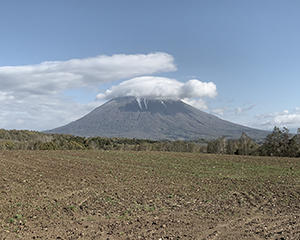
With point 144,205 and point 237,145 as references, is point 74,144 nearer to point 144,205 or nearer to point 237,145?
point 237,145

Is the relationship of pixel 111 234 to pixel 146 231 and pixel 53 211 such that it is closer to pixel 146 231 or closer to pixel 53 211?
pixel 146 231

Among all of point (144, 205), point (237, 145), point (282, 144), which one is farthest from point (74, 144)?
point (144, 205)

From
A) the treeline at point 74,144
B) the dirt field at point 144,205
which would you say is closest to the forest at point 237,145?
the treeline at point 74,144

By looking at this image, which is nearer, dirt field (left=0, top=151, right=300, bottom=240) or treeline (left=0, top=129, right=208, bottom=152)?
dirt field (left=0, top=151, right=300, bottom=240)

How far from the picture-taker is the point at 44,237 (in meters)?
7.08

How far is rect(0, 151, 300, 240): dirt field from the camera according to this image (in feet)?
25.0

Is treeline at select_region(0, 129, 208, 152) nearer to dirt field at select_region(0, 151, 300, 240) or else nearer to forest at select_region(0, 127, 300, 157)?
forest at select_region(0, 127, 300, 157)

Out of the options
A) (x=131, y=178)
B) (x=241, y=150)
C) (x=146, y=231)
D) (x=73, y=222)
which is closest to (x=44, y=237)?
(x=73, y=222)

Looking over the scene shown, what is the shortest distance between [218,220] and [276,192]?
5412 mm

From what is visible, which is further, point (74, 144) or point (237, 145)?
point (237, 145)

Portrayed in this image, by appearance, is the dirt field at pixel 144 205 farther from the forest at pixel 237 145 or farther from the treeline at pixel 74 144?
the treeline at pixel 74 144

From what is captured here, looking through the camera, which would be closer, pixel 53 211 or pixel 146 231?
pixel 146 231

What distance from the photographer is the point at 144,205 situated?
10.1m

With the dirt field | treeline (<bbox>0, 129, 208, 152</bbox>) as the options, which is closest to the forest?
treeline (<bbox>0, 129, 208, 152</bbox>)
